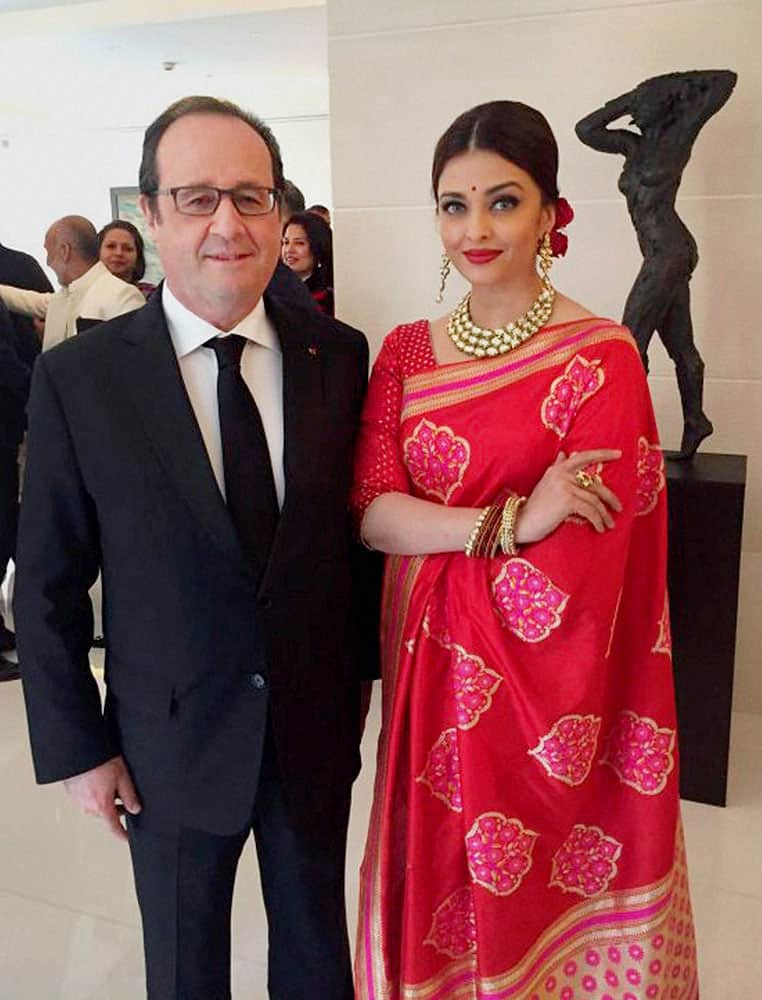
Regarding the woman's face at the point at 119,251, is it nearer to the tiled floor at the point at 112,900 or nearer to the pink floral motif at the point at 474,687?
the tiled floor at the point at 112,900

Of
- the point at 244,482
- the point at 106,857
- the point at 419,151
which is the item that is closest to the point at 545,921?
the point at 244,482

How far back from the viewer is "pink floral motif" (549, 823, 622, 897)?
1.39 m

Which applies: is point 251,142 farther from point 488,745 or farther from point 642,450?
point 488,745

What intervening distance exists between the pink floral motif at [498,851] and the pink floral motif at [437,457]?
0.47 metres

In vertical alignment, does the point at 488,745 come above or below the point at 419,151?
below

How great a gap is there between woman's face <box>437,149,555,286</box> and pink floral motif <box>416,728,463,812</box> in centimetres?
66

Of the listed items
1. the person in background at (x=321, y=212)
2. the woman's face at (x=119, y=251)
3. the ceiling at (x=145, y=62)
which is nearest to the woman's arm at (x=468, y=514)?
the person in background at (x=321, y=212)

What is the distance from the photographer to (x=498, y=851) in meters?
1.31

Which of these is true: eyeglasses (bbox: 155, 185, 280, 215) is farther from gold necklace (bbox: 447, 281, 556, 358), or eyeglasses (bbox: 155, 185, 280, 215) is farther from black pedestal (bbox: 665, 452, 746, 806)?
black pedestal (bbox: 665, 452, 746, 806)

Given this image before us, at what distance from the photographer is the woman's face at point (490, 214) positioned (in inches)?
47.1

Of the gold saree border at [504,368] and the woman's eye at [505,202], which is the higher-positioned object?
the woman's eye at [505,202]

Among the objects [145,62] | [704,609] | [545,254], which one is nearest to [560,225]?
[545,254]

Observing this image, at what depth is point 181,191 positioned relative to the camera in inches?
44.7

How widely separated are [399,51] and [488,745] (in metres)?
2.41
